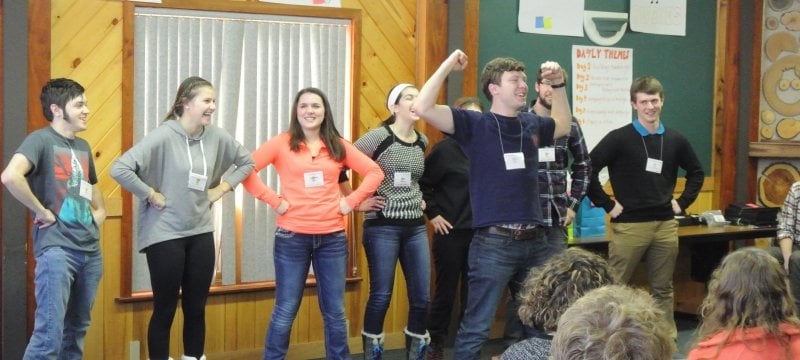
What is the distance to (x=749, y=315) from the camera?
228 centimetres

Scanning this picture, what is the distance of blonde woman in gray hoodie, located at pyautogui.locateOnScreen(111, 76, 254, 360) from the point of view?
12.1 ft

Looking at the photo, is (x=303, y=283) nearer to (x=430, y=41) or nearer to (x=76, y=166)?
(x=76, y=166)

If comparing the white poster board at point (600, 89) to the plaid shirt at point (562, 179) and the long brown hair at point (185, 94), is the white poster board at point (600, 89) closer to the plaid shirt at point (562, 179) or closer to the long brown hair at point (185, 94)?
the plaid shirt at point (562, 179)

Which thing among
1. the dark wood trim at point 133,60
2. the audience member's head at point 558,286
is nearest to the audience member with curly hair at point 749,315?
the audience member's head at point 558,286

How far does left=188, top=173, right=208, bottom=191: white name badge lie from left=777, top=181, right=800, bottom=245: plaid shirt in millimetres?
2972

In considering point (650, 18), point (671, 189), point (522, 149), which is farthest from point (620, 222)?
point (650, 18)

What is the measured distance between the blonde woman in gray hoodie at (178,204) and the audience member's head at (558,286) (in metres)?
1.90

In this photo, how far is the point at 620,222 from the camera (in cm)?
455

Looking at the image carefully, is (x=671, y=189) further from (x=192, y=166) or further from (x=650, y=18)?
(x=192, y=166)

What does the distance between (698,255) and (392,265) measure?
2522 millimetres

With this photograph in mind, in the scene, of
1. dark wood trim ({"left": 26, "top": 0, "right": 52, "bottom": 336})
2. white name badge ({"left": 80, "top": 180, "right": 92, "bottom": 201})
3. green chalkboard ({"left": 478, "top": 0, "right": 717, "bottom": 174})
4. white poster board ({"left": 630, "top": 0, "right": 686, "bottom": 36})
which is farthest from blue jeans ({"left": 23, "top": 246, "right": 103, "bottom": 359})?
white poster board ({"left": 630, "top": 0, "right": 686, "bottom": 36})

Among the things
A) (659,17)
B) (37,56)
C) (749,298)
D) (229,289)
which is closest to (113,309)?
(229,289)

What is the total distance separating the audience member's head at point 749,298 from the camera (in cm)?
228

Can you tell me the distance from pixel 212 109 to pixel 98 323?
124 cm
